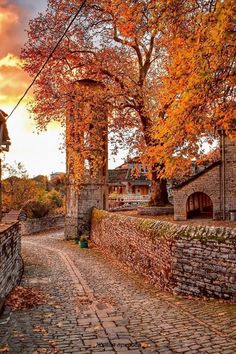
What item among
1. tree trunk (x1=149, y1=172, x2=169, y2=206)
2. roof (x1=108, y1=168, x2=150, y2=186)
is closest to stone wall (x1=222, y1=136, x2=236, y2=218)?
tree trunk (x1=149, y1=172, x2=169, y2=206)

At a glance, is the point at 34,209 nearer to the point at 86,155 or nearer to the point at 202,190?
the point at 86,155

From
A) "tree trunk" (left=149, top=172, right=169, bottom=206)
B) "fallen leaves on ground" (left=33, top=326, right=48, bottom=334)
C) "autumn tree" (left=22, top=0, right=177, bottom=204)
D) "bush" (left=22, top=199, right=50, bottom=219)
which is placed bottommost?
"fallen leaves on ground" (left=33, top=326, right=48, bottom=334)

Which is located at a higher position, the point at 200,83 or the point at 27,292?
the point at 200,83

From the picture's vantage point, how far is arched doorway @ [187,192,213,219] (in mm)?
23039

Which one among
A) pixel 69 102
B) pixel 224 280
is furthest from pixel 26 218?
pixel 224 280

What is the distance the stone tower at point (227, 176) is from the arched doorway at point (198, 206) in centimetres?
276

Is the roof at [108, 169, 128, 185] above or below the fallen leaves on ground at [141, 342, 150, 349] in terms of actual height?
above

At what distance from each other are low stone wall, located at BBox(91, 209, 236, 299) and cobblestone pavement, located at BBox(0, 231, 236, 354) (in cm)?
41

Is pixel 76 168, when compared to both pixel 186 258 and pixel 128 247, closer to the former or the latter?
pixel 128 247

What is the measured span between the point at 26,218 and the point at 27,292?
1059 inches

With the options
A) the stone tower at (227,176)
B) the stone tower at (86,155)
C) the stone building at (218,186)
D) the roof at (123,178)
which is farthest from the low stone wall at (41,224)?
the stone tower at (227,176)

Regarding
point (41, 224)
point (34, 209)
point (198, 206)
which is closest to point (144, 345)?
point (198, 206)

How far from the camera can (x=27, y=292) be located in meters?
11.6

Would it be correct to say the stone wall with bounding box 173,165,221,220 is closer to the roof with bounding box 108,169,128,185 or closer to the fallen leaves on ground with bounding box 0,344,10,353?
the fallen leaves on ground with bounding box 0,344,10,353
